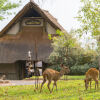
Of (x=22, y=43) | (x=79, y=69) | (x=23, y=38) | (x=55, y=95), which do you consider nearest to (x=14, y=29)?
(x=23, y=38)

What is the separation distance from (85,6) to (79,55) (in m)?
14.7

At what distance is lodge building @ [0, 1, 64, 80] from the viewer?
105 ft

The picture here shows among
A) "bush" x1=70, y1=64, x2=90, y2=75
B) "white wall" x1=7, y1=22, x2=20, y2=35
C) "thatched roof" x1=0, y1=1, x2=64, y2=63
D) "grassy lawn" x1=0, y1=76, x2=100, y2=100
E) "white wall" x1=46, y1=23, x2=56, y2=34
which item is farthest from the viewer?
"white wall" x1=7, y1=22, x2=20, y2=35

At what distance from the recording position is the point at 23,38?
33594mm

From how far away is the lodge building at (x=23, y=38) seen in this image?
3194cm

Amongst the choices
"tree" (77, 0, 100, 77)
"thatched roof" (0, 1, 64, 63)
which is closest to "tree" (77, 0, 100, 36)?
"tree" (77, 0, 100, 77)

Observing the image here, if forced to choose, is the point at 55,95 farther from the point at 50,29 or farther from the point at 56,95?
the point at 50,29

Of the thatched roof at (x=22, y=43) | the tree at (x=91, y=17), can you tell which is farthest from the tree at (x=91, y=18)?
the thatched roof at (x=22, y=43)

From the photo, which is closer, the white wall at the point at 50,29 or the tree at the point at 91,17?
the tree at the point at 91,17

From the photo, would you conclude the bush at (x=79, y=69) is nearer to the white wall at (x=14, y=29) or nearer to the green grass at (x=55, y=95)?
the white wall at (x=14, y=29)

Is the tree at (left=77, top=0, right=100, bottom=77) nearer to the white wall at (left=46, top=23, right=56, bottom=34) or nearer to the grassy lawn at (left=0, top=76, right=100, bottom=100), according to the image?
the grassy lawn at (left=0, top=76, right=100, bottom=100)

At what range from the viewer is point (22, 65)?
35188 millimetres

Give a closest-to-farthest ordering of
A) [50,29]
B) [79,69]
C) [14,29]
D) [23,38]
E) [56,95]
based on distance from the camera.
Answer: [56,95]
[79,69]
[23,38]
[50,29]
[14,29]

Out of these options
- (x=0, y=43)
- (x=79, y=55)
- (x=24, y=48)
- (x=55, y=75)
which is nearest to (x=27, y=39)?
(x=24, y=48)
